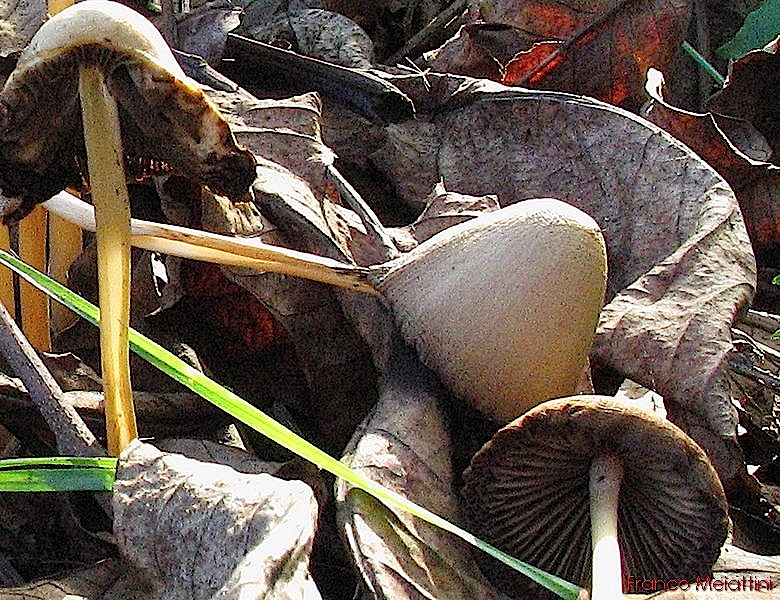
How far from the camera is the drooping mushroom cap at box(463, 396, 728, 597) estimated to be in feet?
3.63

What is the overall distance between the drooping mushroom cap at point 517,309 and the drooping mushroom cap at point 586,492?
0.38ft

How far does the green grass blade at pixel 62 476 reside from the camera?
1.09 metres

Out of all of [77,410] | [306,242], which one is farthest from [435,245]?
[77,410]

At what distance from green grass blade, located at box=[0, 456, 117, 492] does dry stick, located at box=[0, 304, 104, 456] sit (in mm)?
90

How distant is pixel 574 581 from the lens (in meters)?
1.25

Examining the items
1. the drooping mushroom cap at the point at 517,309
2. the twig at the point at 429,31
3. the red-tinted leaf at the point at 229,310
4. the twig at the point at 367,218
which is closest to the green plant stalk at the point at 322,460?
the drooping mushroom cap at the point at 517,309

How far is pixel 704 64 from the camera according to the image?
231cm

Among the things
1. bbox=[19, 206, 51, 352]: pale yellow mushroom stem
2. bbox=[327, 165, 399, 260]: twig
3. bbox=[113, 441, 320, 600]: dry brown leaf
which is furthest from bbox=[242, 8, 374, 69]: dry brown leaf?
bbox=[113, 441, 320, 600]: dry brown leaf

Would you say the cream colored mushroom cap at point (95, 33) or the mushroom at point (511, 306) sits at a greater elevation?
the cream colored mushroom cap at point (95, 33)

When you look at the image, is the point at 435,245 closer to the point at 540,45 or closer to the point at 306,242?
the point at 306,242

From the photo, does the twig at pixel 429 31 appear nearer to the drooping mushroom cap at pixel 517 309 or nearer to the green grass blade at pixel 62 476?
the drooping mushroom cap at pixel 517 309

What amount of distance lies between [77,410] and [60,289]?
173 millimetres

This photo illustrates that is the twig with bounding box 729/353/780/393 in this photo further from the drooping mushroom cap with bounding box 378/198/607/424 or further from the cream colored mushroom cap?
the cream colored mushroom cap

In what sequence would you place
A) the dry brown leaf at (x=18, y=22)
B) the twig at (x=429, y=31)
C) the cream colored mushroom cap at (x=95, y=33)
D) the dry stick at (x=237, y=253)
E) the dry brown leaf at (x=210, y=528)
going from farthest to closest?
the twig at (x=429, y=31) < the dry brown leaf at (x=18, y=22) < the dry stick at (x=237, y=253) < the cream colored mushroom cap at (x=95, y=33) < the dry brown leaf at (x=210, y=528)
